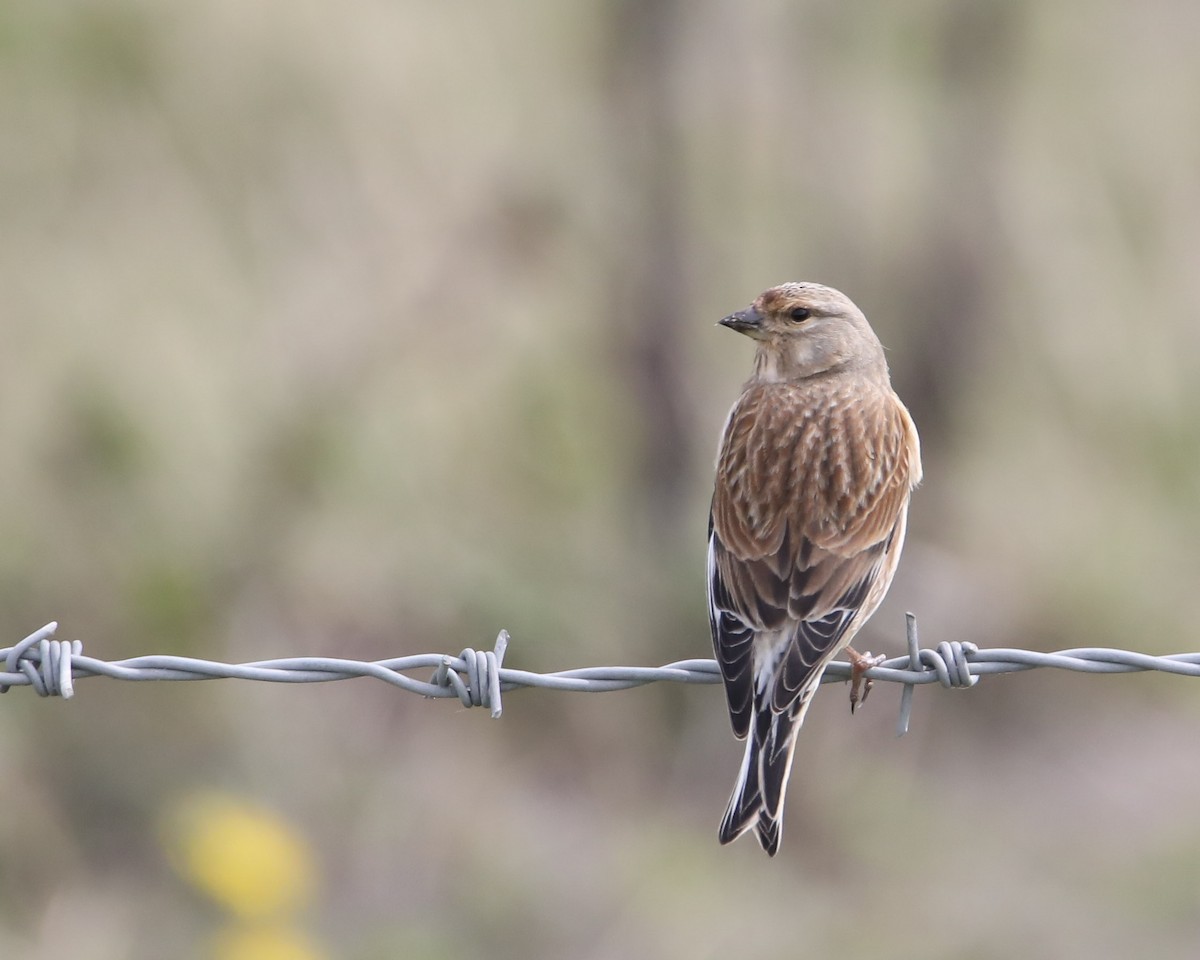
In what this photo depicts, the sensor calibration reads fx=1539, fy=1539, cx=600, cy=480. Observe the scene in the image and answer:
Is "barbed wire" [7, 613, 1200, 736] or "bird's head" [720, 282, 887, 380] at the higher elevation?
"bird's head" [720, 282, 887, 380]

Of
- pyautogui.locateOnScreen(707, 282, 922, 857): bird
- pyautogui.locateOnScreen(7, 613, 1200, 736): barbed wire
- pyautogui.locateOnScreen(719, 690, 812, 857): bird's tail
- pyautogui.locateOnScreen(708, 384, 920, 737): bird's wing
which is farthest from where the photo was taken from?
pyautogui.locateOnScreen(708, 384, 920, 737): bird's wing

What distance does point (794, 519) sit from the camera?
14.1 feet

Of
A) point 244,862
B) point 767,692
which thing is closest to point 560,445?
point 244,862

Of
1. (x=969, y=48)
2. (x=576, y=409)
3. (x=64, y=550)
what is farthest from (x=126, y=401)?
(x=969, y=48)

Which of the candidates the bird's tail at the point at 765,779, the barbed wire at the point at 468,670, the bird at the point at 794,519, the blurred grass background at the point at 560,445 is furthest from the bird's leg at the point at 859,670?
the blurred grass background at the point at 560,445

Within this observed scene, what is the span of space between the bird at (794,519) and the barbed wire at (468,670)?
398mm

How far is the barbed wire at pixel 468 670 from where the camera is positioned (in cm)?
311

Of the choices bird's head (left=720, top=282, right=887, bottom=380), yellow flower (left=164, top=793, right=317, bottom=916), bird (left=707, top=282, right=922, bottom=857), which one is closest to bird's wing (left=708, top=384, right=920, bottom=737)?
bird (left=707, top=282, right=922, bottom=857)

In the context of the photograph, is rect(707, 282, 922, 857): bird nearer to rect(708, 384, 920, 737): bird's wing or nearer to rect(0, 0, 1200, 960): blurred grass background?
rect(708, 384, 920, 737): bird's wing

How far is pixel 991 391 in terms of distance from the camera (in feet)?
31.0

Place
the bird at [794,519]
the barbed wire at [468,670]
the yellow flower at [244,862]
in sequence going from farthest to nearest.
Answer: the yellow flower at [244,862], the bird at [794,519], the barbed wire at [468,670]

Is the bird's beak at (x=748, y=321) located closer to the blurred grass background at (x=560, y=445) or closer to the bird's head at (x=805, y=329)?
the bird's head at (x=805, y=329)

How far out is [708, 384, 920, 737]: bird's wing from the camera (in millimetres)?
4000

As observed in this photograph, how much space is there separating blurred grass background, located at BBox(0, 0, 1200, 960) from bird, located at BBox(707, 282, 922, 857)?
6.27 ft
